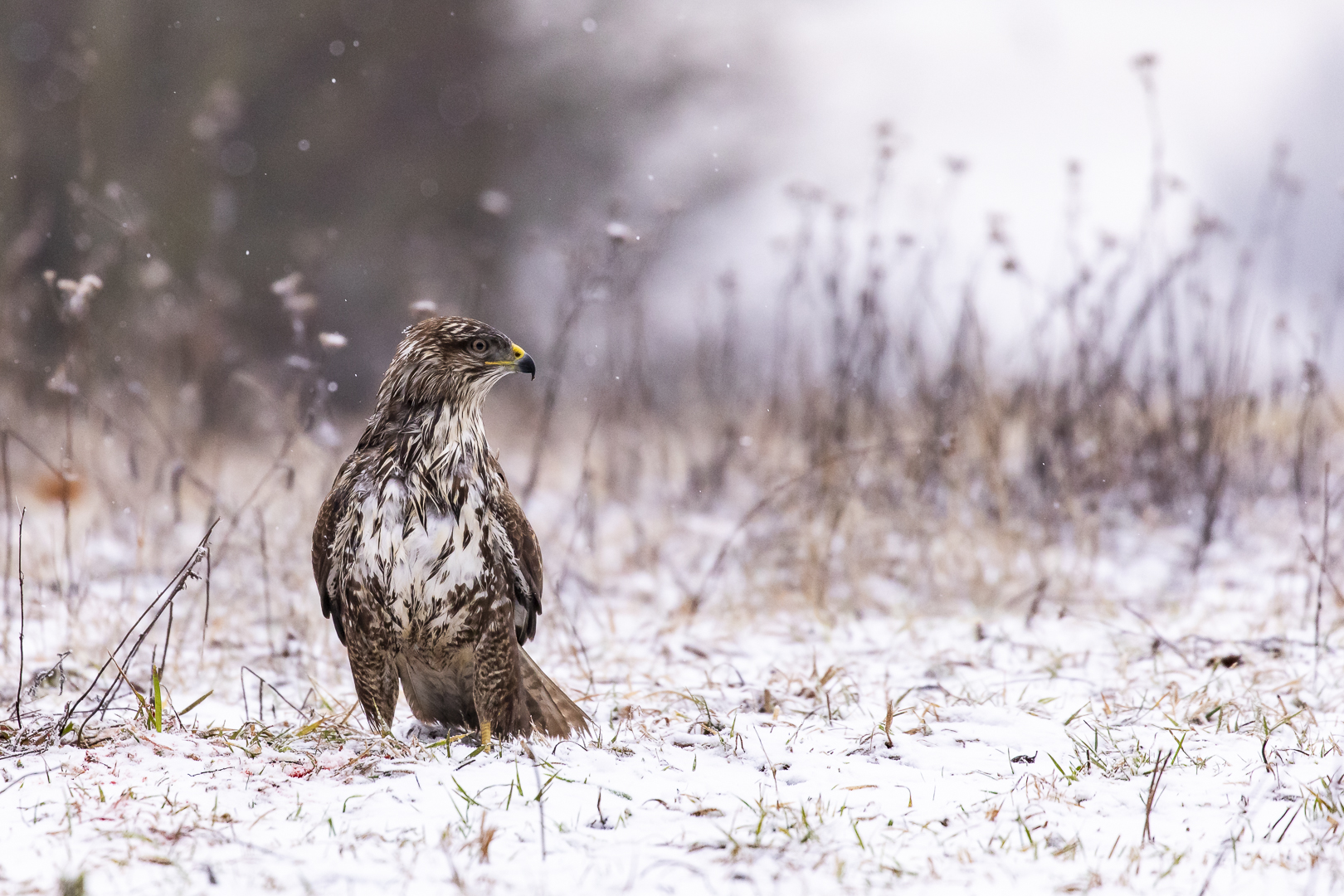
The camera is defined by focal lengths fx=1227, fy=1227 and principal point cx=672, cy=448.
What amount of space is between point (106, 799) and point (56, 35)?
1086cm

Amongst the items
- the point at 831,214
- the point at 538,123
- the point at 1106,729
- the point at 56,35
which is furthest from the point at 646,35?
the point at 1106,729

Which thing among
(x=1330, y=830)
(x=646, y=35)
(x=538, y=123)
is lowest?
(x=1330, y=830)

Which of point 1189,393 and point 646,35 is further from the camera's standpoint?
point 646,35

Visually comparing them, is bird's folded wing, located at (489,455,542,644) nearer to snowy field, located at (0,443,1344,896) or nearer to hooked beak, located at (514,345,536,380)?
hooked beak, located at (514,345,536,380)

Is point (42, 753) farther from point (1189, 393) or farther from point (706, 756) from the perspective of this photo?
point (1189, 393)

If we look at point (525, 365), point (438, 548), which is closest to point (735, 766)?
point (438, 548)

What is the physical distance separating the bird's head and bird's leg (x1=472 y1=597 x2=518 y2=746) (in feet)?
1.94

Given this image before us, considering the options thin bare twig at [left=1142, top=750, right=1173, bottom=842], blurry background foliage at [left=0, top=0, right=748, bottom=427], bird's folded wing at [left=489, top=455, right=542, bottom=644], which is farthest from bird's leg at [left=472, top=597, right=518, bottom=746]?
blurry background foliage at [left=0, top=0, right=748, bottom=427]

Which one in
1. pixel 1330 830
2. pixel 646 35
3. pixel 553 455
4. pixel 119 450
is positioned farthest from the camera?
pixel 646 35

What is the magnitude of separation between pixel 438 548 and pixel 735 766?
957 mm

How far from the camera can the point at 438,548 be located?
3.22 m

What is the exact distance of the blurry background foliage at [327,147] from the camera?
1112 cm

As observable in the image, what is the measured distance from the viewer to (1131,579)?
597 cm

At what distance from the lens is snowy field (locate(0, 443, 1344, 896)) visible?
97.2 inches
